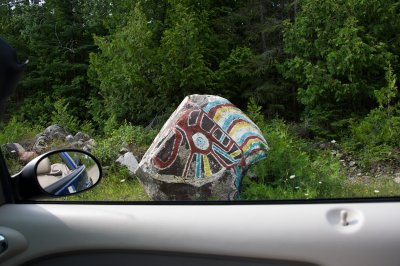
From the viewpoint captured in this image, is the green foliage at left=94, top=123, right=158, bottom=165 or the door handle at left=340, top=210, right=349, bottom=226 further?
the green foliage at left=94, top=123, right=158, bottom=165

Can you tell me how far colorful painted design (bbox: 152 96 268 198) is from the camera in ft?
16.4

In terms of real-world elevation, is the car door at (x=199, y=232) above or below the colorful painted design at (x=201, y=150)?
above

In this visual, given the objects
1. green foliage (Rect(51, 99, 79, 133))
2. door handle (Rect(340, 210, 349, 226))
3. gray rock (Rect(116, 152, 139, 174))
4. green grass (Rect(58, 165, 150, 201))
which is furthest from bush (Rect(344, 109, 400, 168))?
green foliage (Rect(51, 99, 79, 133))

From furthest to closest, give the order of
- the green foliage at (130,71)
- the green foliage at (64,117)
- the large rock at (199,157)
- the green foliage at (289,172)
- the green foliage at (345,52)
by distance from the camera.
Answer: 1. the green foliage at (130,71)
2. the green foliage at (345,52)
3. the green foliage at (64,117)
4. the large rock at (199,157)
5. the green foliage at (289,172)

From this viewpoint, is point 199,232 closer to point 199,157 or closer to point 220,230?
point 220,230

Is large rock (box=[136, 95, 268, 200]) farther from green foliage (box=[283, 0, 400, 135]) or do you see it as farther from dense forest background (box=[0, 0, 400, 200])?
green foliage (box=[283, 0, 400, 135])

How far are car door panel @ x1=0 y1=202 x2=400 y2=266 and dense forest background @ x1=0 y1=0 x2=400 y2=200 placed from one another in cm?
568

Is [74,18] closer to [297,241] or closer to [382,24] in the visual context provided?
[382,24]

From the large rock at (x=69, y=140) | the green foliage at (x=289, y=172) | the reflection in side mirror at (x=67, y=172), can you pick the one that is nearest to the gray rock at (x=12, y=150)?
the reflection in side mirror at (x=67, y=172)

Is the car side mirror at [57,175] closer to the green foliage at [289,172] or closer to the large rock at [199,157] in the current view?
the green foliage at [289,172]

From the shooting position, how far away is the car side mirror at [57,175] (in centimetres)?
183

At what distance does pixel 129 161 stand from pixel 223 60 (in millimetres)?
4694

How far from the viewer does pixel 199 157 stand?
5.12 meters

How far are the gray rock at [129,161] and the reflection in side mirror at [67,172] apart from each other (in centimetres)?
300
